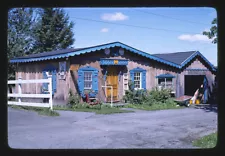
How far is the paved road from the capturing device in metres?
6.30

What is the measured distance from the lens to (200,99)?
1950 centimetres

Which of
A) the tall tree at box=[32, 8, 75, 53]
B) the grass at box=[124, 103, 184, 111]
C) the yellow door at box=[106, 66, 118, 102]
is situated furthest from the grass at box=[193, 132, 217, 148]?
the tall tree at box=[32, 8, 75, 53]

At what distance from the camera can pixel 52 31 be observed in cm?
3359

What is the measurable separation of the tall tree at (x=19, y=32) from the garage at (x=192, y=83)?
13338 mm

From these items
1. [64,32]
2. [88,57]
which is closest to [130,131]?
[88,57]

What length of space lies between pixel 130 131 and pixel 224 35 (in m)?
5.20

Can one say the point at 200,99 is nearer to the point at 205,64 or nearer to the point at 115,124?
the point at 205,64

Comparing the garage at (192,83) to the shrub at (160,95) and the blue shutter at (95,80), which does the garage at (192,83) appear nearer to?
the shrub at (160,95)

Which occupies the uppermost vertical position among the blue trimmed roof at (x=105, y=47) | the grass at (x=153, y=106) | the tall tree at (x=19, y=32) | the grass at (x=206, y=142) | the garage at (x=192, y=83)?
the tall tree at (x=19, y=32)

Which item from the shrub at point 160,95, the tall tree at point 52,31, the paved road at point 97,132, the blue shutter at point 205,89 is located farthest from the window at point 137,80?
the tall tree at point 52,31

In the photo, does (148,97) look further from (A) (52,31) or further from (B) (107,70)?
(A) (52,31)

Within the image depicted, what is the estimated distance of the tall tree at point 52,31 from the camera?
3266cm

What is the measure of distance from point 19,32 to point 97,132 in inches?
875

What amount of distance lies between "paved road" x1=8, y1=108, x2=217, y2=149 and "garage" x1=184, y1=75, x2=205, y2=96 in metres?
11.3
